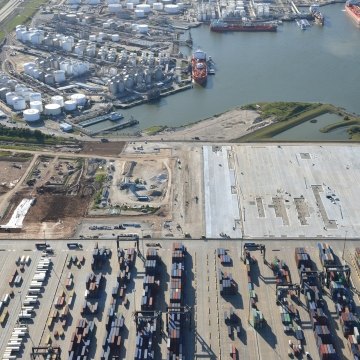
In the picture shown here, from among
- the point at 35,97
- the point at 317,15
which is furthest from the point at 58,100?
the point at 317,15

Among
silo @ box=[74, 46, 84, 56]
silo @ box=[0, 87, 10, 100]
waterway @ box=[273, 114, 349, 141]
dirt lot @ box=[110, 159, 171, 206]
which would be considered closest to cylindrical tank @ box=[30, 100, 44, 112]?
silo @ box=[0, 87, 10, 100]

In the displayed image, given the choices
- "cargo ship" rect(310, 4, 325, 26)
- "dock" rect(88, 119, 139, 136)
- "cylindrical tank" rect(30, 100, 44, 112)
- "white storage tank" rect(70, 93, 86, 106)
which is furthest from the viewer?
"cargo ship" rect(310, 4, 325, 26)

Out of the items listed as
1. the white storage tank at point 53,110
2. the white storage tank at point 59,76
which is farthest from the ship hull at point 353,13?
the white storage tank at point 53,110

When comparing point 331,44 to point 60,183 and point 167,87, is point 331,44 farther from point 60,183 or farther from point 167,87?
point 60,183

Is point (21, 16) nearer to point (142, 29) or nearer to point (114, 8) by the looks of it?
point (114, 8)

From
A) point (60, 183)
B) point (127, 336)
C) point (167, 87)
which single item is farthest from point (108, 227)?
point (167, 87)

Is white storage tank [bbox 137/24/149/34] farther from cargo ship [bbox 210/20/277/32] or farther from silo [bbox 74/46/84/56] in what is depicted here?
silo [bbox 74/46/84/56]
